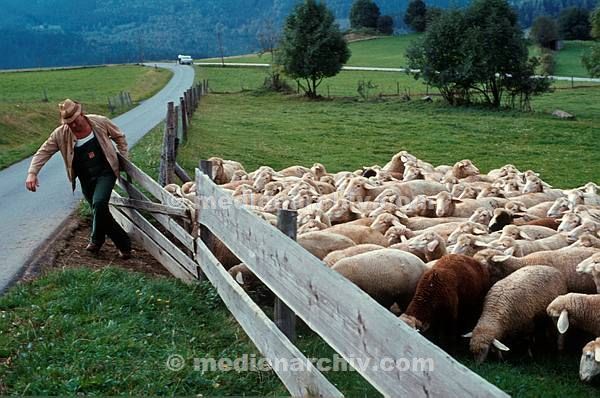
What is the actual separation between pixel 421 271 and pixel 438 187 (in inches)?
226

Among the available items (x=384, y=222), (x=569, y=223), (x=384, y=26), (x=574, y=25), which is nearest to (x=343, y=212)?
(x=384, y=222)

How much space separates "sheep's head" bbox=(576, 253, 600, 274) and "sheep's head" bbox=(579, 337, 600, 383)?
1259 mm

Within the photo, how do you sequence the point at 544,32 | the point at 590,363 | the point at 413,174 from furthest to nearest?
the point at 544,32
the point at 413,174
the point at 590,363

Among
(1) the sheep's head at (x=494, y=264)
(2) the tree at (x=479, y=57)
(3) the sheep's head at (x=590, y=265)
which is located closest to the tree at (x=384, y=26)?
(2) the tree at (x=479, y=57)

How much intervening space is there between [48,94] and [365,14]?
79733 mm

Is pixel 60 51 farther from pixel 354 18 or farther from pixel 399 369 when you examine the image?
pixel 399 369

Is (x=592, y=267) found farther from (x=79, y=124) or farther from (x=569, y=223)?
(x=79, y=124)

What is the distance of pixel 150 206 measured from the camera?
9211mm

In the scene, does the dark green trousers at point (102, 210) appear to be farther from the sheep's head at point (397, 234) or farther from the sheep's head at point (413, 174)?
the sheep's head at point (413, 174)

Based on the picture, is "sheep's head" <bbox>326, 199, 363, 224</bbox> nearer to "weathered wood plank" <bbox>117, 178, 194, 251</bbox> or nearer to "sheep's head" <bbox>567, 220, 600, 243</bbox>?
"weathered wood plank" <bbox>117, 178, 194, 251</bbox>

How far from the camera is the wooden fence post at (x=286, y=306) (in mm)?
5738

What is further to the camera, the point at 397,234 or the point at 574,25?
the point at 574,25

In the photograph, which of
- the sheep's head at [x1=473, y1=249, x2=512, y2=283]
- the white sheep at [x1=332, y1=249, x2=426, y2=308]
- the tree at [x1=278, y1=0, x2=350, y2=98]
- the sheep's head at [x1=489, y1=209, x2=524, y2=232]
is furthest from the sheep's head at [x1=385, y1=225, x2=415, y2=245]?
the tree at [x1=278, y1=0, x2=350, y2=98]

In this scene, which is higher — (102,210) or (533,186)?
(102,210)
